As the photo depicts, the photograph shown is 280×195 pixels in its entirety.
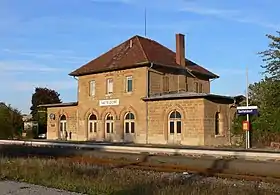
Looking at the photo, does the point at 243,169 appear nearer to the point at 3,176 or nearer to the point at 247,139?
the point at 3,176

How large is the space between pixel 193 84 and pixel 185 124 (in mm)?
11224

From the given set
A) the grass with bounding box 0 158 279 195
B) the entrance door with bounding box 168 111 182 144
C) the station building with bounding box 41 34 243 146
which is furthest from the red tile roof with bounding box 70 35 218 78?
the grass with bounding box 0 158 279 195

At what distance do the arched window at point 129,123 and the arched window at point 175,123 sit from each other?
475 cm

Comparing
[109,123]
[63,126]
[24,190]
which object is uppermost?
[109,123]

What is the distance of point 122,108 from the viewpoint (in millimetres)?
45656

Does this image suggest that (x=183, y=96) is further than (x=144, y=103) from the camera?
No

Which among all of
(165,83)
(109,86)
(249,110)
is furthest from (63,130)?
(249,110)

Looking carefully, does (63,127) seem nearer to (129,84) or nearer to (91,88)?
(91,88)

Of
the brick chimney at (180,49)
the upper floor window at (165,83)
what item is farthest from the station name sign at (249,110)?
the brick chimney at (180,49)

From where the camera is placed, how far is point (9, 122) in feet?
181

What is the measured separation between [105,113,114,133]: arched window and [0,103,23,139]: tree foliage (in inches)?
497

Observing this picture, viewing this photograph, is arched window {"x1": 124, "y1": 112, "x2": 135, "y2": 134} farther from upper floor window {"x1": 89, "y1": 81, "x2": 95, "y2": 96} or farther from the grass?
the grass

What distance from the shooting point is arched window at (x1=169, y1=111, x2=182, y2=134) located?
40406 mm

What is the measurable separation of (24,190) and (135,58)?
1390 inches
